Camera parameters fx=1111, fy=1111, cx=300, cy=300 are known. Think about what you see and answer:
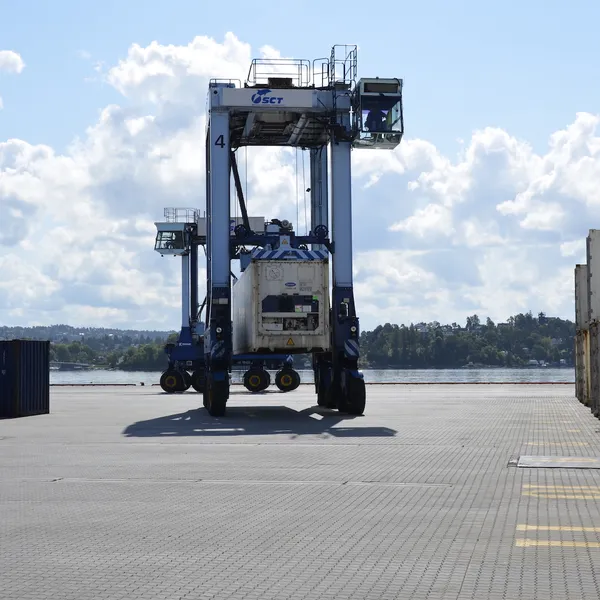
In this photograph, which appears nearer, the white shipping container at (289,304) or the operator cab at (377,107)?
the white shipping container at (289,304)

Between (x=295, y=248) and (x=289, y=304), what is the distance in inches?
104

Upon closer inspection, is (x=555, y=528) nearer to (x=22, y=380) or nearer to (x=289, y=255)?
(x=289, y=255)

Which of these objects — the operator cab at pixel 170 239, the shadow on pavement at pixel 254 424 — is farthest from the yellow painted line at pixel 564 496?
the operator cab at pixel 170 239

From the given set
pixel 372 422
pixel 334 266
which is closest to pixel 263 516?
pixel 372 422

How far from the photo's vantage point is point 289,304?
3072 centimetres

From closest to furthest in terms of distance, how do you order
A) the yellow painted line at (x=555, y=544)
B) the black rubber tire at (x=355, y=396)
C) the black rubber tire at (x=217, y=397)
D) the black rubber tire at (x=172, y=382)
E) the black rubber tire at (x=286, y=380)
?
the yellow painted line at (x=555, y=544) → the black rubber tire at (x=217, y=397) → the black rubber tire at (x=355, y=396) → the black rubber tire at (x=286, y=380) → the black rubber tire at (x=172, y=382)

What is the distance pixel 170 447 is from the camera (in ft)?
66.8

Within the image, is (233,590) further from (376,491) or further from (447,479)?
(447,479)

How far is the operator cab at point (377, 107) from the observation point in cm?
3347

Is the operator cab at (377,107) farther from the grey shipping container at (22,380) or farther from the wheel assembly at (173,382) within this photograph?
the wheel assembly at (173,382)

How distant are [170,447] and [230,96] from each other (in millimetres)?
15740

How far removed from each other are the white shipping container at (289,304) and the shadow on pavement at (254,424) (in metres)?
2.15

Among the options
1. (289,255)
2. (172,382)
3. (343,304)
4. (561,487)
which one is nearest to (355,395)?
(343,304)

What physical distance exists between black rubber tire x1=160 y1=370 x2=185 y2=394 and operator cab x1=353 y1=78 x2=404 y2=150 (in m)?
25.3
